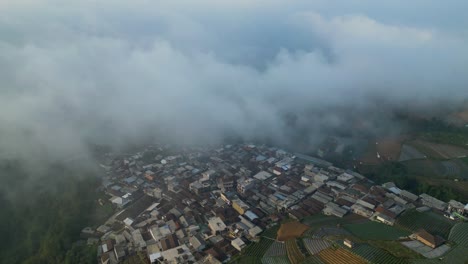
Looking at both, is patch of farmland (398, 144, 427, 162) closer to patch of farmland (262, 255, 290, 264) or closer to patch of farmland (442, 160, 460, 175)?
patch of farmland (442, 160, 460, 175)

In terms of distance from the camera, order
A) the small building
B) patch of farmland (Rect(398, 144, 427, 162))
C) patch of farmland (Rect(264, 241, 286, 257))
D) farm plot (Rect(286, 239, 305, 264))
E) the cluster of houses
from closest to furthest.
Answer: farm plot (Rect(286, 239, 305, 264)), the small building, patch of farmland (Rect(264, 241, 286, 257)), the cluster of houses, patch of farmland (Rect(398, 144, 427, 162))

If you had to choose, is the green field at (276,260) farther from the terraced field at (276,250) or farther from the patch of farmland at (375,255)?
the patch of farmland at (375,255)

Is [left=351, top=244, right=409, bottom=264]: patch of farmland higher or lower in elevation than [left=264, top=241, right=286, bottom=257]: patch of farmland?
higher

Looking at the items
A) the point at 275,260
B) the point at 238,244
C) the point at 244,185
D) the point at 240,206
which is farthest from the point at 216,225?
the point at 244,185

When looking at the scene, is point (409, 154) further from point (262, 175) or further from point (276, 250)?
point (276, 250)

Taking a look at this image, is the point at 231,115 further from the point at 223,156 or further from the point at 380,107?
the point at 380,107

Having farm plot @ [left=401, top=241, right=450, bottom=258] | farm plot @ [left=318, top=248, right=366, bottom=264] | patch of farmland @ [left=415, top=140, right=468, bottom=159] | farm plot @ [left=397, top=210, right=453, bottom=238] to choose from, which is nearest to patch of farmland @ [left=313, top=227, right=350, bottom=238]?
farm plot @ [left=318, top=248, right=366, bottom=264]
